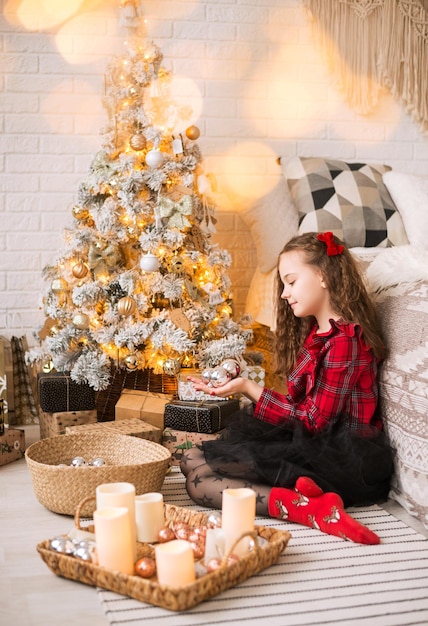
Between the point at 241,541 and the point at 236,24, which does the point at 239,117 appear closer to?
the point at 236,24

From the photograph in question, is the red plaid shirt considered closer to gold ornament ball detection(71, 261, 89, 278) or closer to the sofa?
the sofa

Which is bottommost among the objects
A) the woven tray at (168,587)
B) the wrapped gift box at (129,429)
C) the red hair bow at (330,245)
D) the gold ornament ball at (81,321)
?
the woven tray at (168,587)

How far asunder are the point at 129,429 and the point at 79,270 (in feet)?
2.05

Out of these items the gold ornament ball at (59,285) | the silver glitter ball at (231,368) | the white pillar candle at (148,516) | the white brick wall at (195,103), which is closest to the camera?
the white pillar candle at (148,516)

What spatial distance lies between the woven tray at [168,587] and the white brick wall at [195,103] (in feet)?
5.82

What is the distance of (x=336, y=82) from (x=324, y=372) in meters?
1.87

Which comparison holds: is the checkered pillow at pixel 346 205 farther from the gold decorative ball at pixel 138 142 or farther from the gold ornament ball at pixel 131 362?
the gold ornament ball at pixel 131 362

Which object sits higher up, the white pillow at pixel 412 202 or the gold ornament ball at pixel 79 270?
the white pillow at pixel 412 202

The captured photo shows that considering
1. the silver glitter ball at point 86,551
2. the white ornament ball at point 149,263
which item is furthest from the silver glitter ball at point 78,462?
the white ornament ball at point 149,263

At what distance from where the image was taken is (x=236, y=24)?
10.8 ft

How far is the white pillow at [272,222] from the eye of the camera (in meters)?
2.97

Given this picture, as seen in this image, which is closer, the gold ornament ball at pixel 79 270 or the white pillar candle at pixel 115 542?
the white pillar candle at pixel 115 542

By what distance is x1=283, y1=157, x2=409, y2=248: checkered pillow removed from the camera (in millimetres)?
2887

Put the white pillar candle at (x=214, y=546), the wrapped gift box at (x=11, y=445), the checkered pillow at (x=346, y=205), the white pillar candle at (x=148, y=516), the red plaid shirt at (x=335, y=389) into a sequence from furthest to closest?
the checkered pillow at (x=346, y=205)
the wrapped gift box at (x=11, y=445)
the red plaid shirt at (x=335, y=389)
the white pillar candle at (x=148, y=516)
the white pillar candle at (x=214, y=546)
